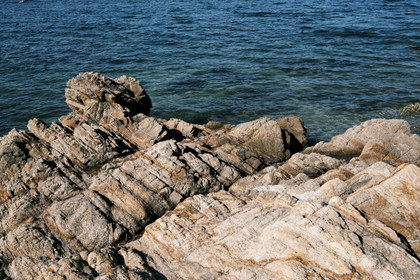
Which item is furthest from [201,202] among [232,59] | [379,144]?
[232,59]

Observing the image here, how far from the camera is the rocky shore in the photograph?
420 inches

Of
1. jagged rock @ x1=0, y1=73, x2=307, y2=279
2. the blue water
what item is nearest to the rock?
the blue water

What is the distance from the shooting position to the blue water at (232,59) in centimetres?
3181

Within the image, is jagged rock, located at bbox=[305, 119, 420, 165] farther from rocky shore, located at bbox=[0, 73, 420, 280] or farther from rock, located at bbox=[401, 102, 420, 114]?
rock, located at bbox=[401, 102, 420, 114]

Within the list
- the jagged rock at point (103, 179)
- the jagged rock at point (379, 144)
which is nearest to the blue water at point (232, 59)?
the jagged rock at point (379, 144)

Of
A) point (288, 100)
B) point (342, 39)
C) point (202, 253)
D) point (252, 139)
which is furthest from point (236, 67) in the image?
point (202, 253)

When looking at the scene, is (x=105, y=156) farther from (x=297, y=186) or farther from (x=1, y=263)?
(x=297, y=186)

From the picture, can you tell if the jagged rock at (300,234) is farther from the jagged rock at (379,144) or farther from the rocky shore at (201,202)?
the jagged rock at (379,144)

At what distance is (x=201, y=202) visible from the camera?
1464 cm

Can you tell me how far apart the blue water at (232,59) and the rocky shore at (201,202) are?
8.46 metres

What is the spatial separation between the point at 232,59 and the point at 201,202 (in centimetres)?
3265

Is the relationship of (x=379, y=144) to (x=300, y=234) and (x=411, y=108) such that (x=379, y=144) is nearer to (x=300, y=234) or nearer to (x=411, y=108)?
(x=300, y=234)

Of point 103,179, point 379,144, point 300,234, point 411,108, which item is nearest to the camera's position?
point 300,234

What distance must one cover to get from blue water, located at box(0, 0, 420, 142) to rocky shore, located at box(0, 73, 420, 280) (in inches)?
333
